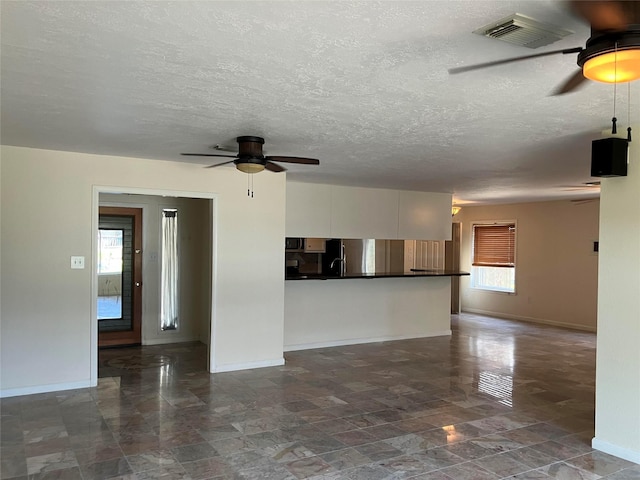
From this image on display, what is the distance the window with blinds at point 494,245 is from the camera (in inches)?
402

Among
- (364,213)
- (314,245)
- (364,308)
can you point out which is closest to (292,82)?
(314,245)

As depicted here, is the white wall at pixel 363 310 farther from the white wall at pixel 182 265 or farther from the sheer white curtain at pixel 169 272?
the sheer white curtain at pixel 169 272

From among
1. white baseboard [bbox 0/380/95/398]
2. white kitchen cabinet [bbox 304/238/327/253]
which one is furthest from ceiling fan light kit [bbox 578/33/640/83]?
white kitchen cabinet [bbox 304/238/327/253]

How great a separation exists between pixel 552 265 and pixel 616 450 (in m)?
6.36

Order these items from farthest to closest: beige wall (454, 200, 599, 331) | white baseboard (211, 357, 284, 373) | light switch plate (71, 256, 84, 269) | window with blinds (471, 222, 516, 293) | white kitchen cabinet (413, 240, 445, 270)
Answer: window with blinds (471, 222, 516, 293) < beige wall (454, 200, 599, 331) < white kitchen cabinet (413, 240, 445, 270) < white baseboard (211, 357, 284, 373) < light switch plate (71, 256, 84, 269)

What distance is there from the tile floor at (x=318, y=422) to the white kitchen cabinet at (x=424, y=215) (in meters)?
2.28

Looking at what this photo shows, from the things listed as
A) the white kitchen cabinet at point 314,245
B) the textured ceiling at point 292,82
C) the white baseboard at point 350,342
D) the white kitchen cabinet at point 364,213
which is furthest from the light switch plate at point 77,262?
the white kitchen cabinet at point 364,213

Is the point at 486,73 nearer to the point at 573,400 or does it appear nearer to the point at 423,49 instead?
the point at 423,49

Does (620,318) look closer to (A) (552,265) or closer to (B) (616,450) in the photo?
(B) (616,450)

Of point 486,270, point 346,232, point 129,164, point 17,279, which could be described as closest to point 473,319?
point 486,270

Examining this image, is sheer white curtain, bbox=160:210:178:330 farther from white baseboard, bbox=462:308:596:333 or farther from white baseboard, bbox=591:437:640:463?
white baseboard, bbox=462:308:596:333

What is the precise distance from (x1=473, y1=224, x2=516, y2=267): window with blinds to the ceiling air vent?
8617 mm

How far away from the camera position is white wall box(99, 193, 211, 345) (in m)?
7.06

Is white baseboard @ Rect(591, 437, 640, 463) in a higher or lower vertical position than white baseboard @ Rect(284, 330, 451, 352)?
higher
